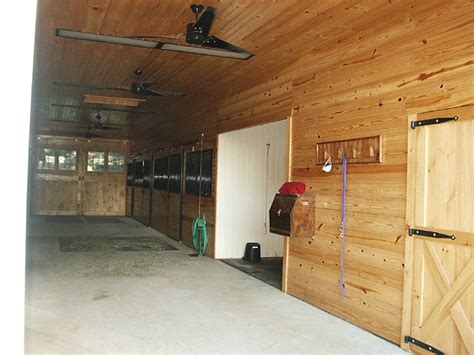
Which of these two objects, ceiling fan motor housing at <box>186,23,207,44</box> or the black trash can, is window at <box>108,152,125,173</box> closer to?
the black trash can

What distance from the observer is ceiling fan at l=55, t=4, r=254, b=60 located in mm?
4113

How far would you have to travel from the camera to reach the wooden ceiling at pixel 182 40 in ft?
13.7

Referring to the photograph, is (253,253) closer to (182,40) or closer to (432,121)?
(182,40)

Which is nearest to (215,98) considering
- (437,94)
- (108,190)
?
(437,94)

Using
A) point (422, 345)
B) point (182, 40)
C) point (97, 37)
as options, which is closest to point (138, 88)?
point (182, 40)

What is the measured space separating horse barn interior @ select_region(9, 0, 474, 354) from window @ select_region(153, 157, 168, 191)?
3718 millimetres

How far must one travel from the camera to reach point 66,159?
16.7m

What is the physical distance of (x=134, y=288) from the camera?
227 inches

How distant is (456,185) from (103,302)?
355 cm

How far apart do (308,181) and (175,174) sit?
229 inches

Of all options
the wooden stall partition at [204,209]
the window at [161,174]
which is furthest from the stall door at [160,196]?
the wooden stall partition at [204,209]

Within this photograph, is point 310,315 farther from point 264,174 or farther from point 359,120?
point 264,174

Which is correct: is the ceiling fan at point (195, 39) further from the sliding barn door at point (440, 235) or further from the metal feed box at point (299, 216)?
the sliding barn door at point (440, 235)

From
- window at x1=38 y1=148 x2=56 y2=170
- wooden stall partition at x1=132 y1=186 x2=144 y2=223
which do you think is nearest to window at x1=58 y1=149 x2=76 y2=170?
window at x1=38 y1=148 x2=56 y2=170
